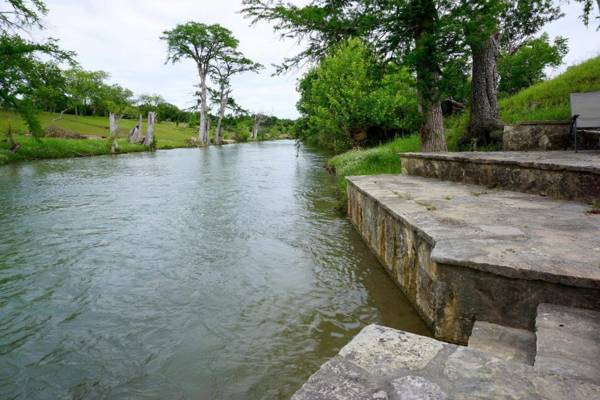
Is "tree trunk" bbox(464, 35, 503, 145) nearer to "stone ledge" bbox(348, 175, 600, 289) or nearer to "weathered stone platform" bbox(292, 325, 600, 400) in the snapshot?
"stone ledge" bbox(348, 175, 600, 289)

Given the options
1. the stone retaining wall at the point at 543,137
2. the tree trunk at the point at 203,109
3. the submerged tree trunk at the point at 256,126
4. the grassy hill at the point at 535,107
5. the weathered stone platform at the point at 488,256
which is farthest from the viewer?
the submerged tree trunk at the point at 256,126

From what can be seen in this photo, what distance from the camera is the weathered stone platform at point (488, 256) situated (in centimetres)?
206

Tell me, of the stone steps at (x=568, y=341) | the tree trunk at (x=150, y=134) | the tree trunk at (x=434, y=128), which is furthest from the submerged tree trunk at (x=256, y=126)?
the stone steps at (x=568, y=341)

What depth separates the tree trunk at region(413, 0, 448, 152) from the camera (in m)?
6.16

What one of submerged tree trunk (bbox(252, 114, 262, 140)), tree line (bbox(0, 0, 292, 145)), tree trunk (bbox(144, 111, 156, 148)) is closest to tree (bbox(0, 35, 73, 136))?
tree line (bbox(0, 0, 292, 145))

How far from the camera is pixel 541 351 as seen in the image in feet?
5.49

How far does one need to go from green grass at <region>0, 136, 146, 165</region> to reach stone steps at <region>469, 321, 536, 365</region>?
2096 centimetres

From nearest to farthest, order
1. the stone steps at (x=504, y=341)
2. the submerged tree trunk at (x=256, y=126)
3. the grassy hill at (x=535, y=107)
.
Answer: the stone steps at (x=504, y=341) < the grassy hill at (x=535, y=107) < the submerged tree trunk at (x=256, y=126)

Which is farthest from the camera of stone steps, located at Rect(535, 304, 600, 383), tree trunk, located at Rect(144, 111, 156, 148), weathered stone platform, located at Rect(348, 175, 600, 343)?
tree trunk, located at Rect(144, 111, 156, 148)

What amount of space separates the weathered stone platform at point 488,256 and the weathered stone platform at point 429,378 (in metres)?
0.78

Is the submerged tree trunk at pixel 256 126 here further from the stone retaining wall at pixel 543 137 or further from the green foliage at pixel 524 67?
the stone retaining wall at pixel 543 137

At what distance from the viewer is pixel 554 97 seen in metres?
8.59

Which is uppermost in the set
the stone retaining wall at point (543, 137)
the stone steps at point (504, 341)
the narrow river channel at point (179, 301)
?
the stone retaining wall at point (543, 137)

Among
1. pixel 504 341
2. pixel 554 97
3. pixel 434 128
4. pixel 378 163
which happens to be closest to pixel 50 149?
pixel 378 163
